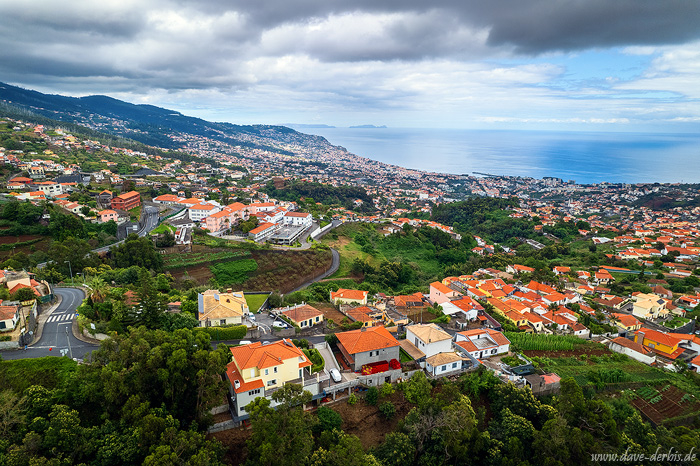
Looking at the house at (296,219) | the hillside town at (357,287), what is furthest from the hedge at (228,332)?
the house at (296,219)

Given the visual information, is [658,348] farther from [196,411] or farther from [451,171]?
[451,171]

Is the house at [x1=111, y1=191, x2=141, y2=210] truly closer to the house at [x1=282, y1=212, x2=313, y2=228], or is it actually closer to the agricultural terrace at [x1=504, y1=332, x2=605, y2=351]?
the house at [x1=282, y1=212, x2=313, y2=228]

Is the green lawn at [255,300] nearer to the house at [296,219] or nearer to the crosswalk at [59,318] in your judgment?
the crosswalk at [59,318]

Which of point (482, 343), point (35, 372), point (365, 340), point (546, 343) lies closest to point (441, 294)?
point (546, 343)

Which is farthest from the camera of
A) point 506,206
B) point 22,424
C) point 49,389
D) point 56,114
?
point 56,114

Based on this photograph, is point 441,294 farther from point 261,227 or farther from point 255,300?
point 261,227

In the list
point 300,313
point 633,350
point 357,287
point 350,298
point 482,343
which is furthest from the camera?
point 357,287

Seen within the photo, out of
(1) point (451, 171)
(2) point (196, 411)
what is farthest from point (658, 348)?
(1) point (451, 171)
